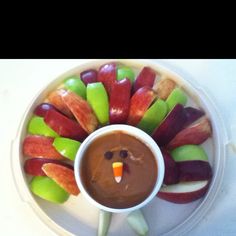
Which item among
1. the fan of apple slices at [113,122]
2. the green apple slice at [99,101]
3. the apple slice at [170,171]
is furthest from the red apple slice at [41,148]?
the apple slice at [170,171]

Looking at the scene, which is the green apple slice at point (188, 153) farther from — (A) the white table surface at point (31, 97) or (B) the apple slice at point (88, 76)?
(B) the apple slice at point (88, 76)

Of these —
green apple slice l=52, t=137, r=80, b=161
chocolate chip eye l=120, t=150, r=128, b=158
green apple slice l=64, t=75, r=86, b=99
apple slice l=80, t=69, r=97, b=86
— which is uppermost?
apple slice l=80, t=69, r=97, b=86

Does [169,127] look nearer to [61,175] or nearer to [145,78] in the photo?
[145,78]

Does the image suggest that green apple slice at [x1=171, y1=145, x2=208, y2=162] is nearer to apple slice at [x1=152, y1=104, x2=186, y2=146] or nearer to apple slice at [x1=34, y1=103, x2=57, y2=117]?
apple slice at [x1=152, y1=104, x2=186, y2=146]

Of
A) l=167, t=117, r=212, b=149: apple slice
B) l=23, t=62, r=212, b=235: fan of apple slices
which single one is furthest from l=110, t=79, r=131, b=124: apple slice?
l=167, t=117, r=212, b=149: apple slice

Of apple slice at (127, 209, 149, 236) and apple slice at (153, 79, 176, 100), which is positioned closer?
apple slice at (127, 209, 149, 236)

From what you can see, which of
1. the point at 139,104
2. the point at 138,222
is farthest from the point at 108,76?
the point at 138,222

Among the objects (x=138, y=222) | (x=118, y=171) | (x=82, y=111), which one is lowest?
(x=138, y=222)
